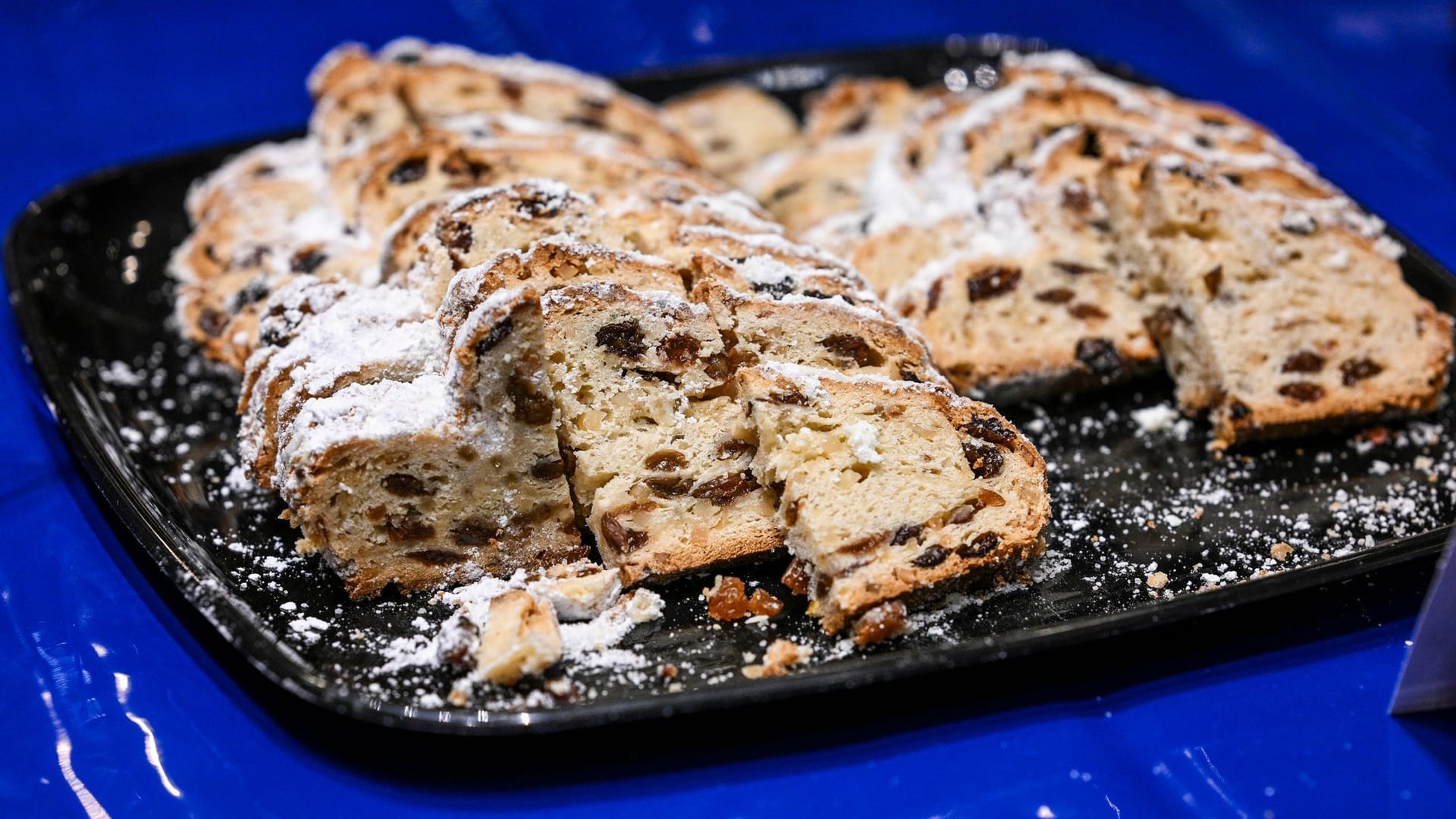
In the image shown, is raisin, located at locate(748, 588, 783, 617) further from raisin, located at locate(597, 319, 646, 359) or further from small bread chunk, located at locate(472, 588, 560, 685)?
raisin, located at locate(597, 319, 646, 359)

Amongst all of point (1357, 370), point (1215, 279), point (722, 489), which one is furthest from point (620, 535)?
point (1357, 370)

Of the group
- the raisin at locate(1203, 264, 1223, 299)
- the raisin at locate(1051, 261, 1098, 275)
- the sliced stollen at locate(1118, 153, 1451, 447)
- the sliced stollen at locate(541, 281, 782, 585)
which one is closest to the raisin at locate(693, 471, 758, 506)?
the sliced stollen at locate(541, 281, 782, 585)

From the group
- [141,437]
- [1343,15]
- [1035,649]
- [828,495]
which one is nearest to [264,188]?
[141,437]

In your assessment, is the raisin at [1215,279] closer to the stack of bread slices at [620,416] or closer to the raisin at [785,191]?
the stack of bread slices at [620,416]

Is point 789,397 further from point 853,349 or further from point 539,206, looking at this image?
point 539,206

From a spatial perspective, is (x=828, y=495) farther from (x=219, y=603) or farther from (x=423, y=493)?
(x=219, y=603)

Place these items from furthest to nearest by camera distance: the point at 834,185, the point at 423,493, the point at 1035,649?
the point at 834,185 < the point at 423,493 < the point at 1035,649
